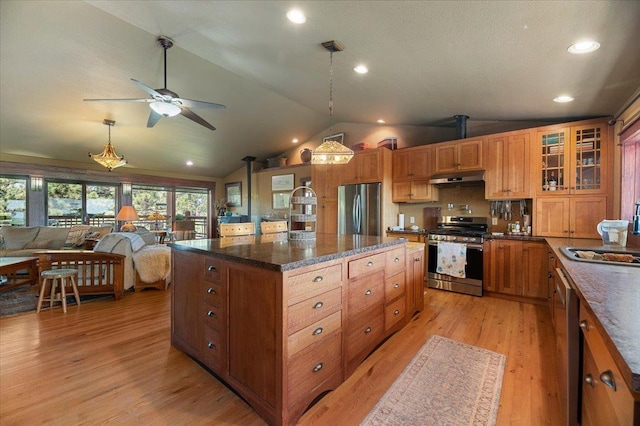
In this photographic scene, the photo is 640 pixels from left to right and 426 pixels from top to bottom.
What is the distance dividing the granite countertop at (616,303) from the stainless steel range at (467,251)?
7.41ft

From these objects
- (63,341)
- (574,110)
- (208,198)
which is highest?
(574,110)

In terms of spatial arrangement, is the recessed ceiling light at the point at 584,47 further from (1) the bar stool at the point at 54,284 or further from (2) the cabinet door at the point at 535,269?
(1) the bar stool at the point at 54,284

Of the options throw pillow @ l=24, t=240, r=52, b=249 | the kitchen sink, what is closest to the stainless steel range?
the kitchen sink

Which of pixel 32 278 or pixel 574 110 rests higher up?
pixel 574 110

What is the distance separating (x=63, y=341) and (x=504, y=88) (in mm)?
5070

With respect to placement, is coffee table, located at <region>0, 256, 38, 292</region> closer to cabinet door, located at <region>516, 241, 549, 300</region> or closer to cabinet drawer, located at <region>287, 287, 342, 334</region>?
cabinet drawer, located at <region>287, 287, 342, 334</region>

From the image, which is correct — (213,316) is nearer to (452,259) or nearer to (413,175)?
(452,259)

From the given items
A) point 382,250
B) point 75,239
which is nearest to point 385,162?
point 382,250

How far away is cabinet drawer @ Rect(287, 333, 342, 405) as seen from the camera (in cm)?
161

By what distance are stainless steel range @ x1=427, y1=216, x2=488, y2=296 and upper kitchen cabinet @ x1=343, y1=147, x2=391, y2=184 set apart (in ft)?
4.45

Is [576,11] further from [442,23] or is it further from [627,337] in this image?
[627,337]

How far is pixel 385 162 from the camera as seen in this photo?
5.09 metres

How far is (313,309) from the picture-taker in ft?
5.70

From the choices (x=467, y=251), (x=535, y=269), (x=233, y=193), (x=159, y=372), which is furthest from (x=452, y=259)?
(x=233, y=193)
